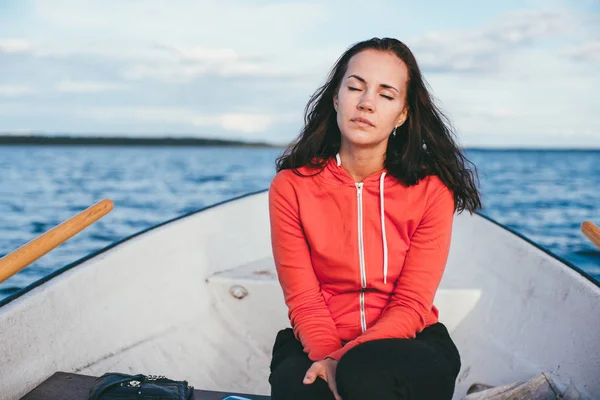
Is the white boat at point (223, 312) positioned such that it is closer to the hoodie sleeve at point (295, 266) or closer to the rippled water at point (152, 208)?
the hoodie sleeve at point (295, 266)

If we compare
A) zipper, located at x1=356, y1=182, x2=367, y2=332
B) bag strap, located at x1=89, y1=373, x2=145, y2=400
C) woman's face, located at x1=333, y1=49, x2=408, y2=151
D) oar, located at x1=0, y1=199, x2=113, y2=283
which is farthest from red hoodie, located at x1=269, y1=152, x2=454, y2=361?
oar, located at x1=0, y1=199, x2=113, y2=283

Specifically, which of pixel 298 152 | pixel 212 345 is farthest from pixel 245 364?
pixel 298 152

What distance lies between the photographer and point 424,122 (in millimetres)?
1958

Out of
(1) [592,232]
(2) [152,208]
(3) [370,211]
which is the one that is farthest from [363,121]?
(2) [152,208]

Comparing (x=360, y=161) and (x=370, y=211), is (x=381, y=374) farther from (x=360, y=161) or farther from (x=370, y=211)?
(x=360, y=161)

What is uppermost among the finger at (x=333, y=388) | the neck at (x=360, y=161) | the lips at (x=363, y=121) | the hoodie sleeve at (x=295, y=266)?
the lips at (x=363, y=121)

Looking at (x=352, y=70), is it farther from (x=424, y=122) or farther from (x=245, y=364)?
(x=245, y=364)

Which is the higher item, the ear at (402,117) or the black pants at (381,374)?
the ear at (402,117)

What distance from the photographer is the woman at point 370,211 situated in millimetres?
1824

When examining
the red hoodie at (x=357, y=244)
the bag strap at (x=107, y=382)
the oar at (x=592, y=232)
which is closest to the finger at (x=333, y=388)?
the red hoodie at (x=357, y=244)

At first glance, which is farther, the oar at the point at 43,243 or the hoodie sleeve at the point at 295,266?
the hoodie sleeve at the point at 295,266

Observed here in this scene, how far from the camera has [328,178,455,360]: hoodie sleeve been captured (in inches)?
69.7

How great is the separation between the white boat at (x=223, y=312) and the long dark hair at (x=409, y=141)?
2.35 feet

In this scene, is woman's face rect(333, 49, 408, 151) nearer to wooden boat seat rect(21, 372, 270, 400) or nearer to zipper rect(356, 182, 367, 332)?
zipper rect(356, 182, 367, 332)
